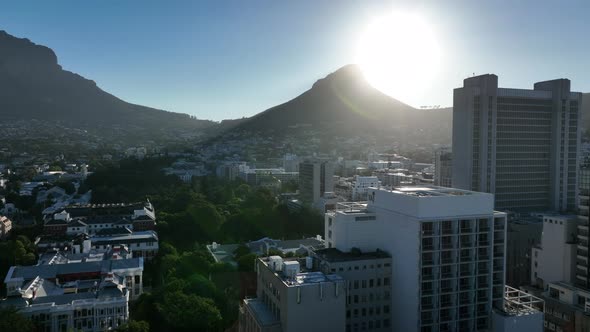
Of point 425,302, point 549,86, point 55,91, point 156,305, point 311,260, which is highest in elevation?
point 55,91

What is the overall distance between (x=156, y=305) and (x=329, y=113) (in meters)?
101

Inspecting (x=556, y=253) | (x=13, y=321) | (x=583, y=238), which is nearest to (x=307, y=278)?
(x=13, y=321)

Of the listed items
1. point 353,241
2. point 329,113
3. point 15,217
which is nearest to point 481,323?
point 353,241

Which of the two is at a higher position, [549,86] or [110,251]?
[549,86]

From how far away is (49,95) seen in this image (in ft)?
430

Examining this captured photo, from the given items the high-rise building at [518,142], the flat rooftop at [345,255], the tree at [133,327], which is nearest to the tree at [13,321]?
the tree at [133,327]

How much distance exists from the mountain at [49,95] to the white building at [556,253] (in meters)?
121

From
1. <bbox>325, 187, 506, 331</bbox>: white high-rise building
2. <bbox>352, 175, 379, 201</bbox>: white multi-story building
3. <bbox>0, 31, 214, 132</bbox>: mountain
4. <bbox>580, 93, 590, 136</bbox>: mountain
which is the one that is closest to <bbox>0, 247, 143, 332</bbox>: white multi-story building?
<bbox>325, 187, 506, 331</bbox>: white high-rise building

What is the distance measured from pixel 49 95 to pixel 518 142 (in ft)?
435

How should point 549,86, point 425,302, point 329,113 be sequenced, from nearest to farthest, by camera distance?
point 425,302 → point 549,86 → point 329,113

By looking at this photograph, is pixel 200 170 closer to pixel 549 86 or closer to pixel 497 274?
pixel 549 86

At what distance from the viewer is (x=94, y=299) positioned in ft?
61.1

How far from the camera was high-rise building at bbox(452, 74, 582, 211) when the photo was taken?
28.9 meters

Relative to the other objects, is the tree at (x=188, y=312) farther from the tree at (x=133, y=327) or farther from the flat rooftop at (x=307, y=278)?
the flat rooftop at (x=307, y=278)
